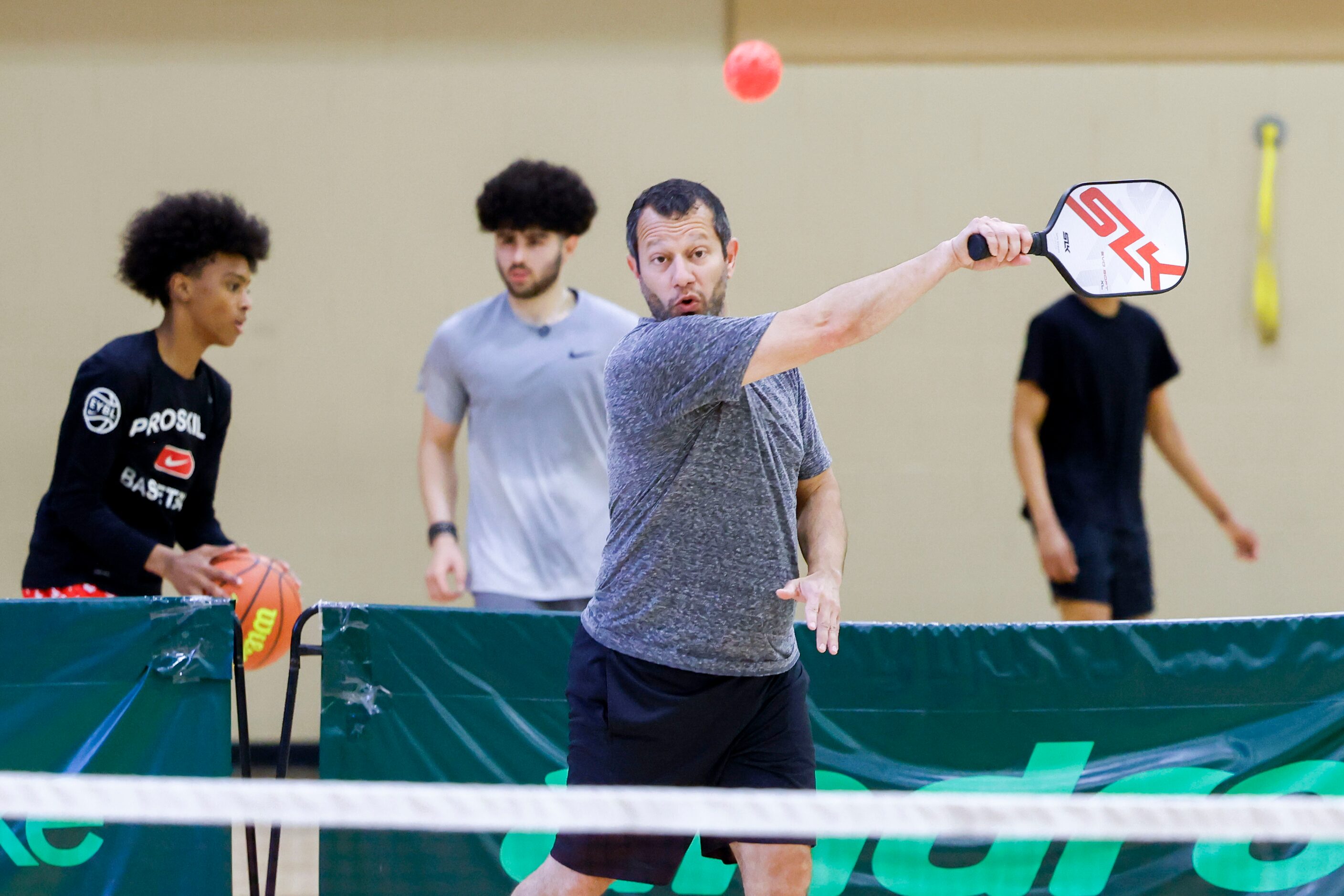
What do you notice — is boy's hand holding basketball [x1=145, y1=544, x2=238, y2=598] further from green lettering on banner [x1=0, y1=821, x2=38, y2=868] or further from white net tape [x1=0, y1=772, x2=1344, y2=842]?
white net tape [x1=0, y1=772, x2=1344, y2=842]

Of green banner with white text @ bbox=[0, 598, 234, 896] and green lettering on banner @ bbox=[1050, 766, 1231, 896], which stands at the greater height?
green banner with white text @ bbox=[0, 598, 234, 896]

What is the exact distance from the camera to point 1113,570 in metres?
4.96

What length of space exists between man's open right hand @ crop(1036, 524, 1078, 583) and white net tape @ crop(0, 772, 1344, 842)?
2.73 meters

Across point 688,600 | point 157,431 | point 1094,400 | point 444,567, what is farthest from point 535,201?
point 688,600

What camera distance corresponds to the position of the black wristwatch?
182 inches

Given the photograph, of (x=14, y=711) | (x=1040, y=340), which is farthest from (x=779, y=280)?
(x=14, y=711)

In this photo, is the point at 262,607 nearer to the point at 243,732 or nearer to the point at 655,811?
the point at 243,732

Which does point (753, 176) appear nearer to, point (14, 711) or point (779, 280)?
point (779, 280)

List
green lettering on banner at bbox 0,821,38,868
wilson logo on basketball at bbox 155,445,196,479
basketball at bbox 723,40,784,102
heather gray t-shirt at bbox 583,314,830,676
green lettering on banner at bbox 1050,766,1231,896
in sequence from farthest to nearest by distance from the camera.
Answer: basketball at bbox 723,40,784,102 → wilson logo on basketball at bbox 155,445,196,479 → green lettering on banner at bbox 1050,766,1231,896 → green lettering on banner at bbox 0,821,38,868 → heather gray t-shirt at bbox 583,314,830,676

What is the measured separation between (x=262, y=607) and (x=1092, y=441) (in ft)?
9.50

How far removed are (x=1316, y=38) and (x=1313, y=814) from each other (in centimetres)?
520

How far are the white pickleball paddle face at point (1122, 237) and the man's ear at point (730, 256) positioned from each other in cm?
64

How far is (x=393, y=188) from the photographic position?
629 centimetres

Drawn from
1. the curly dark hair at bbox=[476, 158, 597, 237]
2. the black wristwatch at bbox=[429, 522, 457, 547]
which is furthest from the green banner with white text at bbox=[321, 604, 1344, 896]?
the curly dark hair at bbox=[476, 158, 597, 237]
